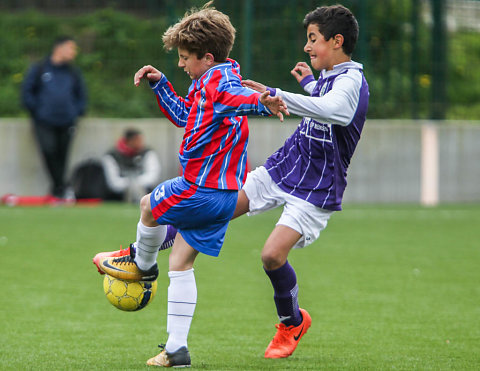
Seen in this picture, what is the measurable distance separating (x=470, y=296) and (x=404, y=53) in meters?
8.57

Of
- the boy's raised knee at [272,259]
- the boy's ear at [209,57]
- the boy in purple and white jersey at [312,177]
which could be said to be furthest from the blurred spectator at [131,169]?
the boy's ear at [209,57]

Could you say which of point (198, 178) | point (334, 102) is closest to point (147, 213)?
point (198, 178)

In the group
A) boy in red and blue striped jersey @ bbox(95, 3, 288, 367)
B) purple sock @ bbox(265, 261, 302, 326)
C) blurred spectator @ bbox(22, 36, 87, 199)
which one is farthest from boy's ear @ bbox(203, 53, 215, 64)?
blurred spectator @ bbox(22, 36, 87, 199)

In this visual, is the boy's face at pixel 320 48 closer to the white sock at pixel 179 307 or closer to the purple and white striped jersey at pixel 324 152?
the purple and white striped jersey at pixel 324 152

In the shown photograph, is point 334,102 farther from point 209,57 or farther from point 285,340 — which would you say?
point 285,340

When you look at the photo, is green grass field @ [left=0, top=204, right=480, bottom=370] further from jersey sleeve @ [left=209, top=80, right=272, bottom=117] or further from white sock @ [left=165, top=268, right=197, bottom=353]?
jersey sleeve @ [left=209, top=80, right=272, bottom=117]

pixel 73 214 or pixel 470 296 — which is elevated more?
pixel 470 296

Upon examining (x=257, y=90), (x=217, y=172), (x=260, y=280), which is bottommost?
(x=260, y=280)

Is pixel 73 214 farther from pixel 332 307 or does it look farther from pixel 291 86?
pixel 332 307

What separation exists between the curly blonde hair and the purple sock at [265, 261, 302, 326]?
1.19m

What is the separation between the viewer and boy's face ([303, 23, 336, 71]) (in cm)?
484

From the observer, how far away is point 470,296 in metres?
6.51

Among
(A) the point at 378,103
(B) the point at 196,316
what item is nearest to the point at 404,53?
(A) the point at 378,103

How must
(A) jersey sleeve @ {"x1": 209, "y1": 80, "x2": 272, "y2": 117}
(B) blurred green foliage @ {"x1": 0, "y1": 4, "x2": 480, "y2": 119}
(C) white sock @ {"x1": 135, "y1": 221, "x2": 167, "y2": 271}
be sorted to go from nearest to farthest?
1. (A) jersey sleeve @ {"x1": 209, "y1": 80, "x2": 272, "y2": 117}
2. (C) white sock @ {"x1": 135, "y1": 221, "x2": 167, "y2": 271}
3. (B) blurred green foliage @ {"x1": 0, "y1": 4, "x2": 480, "y2": 119}
